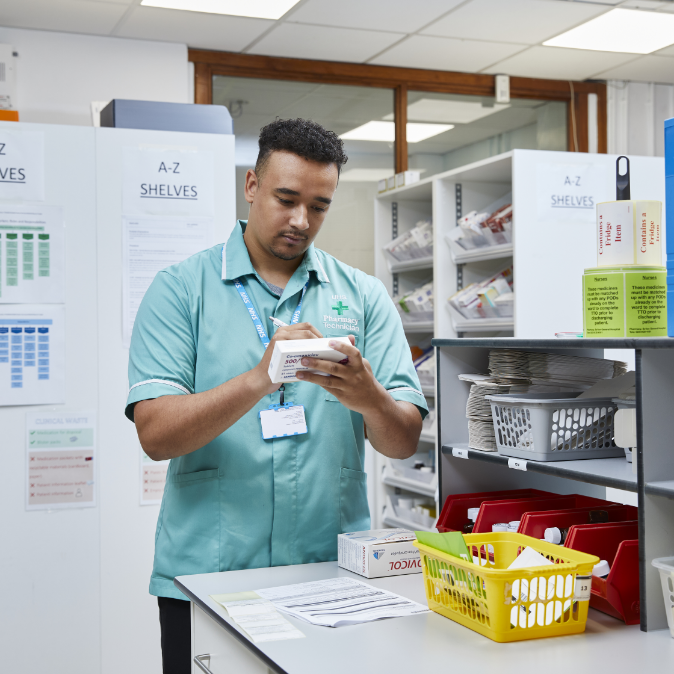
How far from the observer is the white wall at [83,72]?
13.8 feet

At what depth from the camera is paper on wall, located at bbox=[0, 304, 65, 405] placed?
281 cm

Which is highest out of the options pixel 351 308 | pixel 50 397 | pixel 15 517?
pixel 351 308

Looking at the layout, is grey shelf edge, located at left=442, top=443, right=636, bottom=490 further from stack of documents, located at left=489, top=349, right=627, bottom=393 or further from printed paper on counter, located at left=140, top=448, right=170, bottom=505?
printed paper on counter, located at left=140, top=448, right=170, bottom=505

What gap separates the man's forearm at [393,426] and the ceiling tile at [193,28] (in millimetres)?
2920

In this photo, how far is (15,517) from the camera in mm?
2811

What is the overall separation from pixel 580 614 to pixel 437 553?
0.27 m

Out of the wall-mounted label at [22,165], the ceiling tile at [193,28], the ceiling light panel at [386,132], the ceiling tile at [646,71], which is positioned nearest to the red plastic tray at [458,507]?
the wall-mounted label at [22,165]

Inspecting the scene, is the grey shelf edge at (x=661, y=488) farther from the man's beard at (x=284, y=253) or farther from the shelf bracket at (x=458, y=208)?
the shelf bracket at (x=458, y=208)

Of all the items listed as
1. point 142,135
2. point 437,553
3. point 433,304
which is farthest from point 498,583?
point 433,304

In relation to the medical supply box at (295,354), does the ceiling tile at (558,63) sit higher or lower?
higher

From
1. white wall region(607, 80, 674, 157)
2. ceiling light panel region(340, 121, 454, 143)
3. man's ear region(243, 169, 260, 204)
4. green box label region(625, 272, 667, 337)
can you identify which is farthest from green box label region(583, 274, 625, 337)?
white wall region(607, 80, 674, 157)

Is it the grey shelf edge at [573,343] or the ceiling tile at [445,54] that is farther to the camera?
the ceiling tile at [445,54]

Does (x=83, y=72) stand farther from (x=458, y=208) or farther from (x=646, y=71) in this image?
(x=646, y=71)

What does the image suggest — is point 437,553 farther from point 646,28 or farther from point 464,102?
point 464,102
